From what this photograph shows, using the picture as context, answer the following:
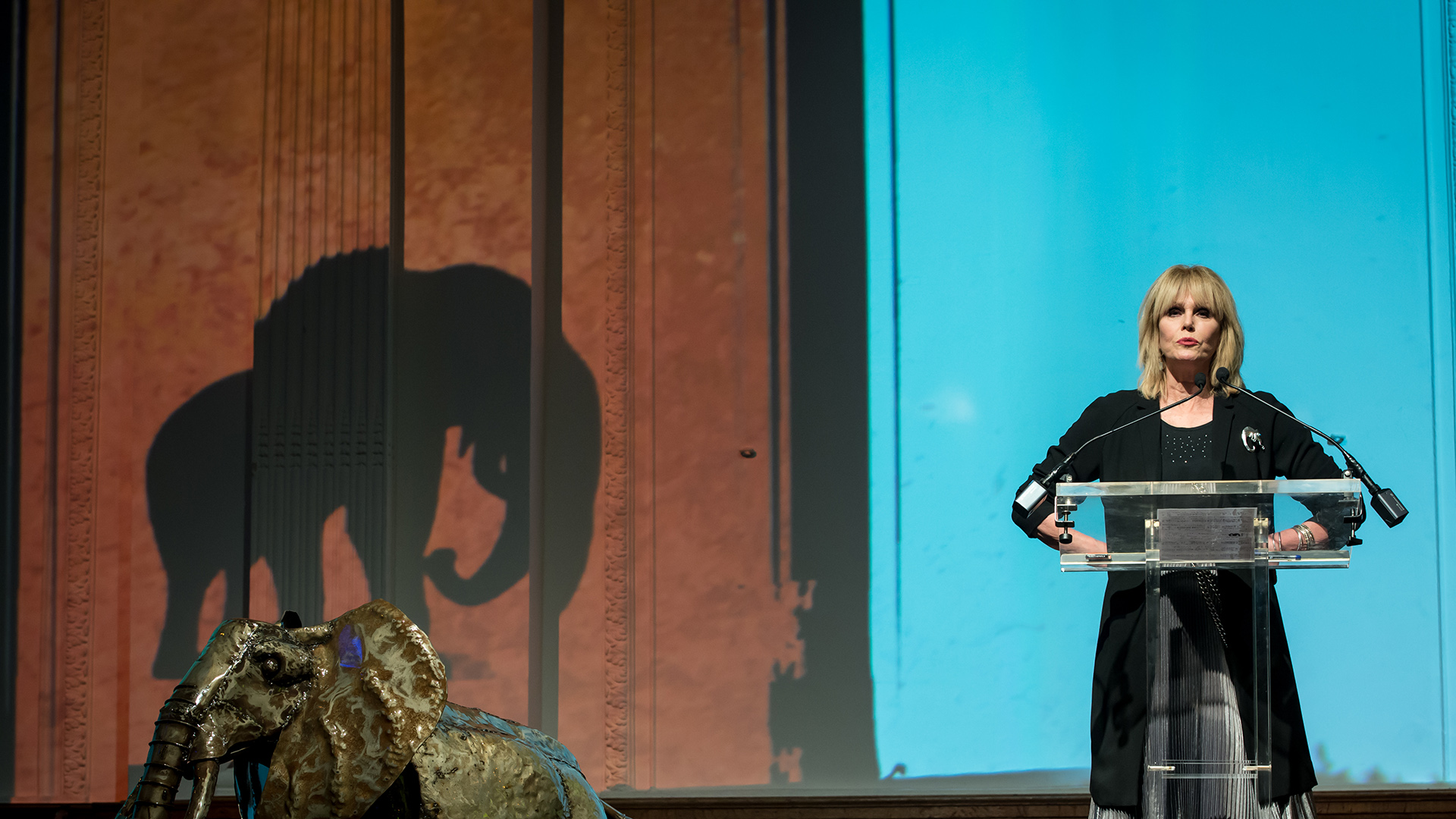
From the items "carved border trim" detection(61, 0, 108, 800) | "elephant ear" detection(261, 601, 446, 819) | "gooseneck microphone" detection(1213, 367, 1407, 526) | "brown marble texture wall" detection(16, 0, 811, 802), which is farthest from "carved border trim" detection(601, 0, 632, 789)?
"gooseneck microphone" detection(1213, 367, 1407, 526)

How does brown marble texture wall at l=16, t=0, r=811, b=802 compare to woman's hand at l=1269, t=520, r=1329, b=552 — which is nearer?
woman's hand at l=1269, t=520, r=1329, b=552

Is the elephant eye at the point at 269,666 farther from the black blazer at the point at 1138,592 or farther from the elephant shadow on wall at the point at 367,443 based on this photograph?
the elephant shadow on wall at the point at 367,443

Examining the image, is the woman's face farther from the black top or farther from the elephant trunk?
the elephant trunk

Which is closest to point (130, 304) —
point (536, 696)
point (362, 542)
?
point (362, 542)

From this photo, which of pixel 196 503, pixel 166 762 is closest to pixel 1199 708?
pixel 166 762

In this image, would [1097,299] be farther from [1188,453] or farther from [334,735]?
[334,735]

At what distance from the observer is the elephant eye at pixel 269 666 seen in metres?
1.80

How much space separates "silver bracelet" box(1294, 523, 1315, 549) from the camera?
6.98 feet

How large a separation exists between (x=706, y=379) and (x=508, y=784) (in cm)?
233

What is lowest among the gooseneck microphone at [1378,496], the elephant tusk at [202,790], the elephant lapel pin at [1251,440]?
the elephant tusk at [202,790]

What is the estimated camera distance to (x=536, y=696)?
161 inches

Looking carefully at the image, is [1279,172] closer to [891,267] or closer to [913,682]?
[891,267]

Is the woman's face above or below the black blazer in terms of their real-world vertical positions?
above

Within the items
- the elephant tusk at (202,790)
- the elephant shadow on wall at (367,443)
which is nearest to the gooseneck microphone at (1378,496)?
the elephant tusk at (202,790)
